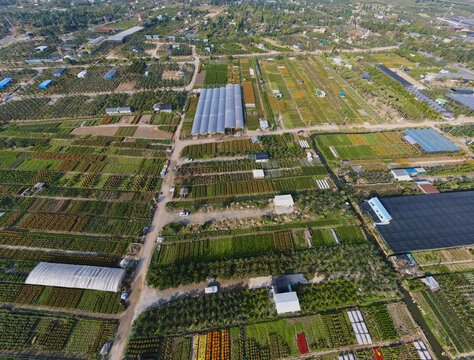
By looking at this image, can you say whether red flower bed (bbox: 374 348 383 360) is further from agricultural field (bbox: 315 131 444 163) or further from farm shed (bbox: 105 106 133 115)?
farm shed (bbox: 105 106 133 115)

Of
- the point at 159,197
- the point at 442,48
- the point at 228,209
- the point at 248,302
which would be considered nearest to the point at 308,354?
the point at 248,302

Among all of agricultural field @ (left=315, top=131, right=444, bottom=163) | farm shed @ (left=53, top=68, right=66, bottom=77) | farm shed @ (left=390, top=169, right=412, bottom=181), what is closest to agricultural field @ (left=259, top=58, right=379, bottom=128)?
agricultural field @ (left=315, top=131, right=444, bottom=163)

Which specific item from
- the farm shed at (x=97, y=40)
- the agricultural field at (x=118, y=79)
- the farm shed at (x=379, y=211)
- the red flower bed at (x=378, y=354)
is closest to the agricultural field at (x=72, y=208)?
the agricultural field at (x=118, y=79)

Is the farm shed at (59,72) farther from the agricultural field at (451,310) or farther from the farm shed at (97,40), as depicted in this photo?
the agricultural field at (451,310)

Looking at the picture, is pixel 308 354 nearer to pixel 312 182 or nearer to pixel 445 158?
pixel 312 182

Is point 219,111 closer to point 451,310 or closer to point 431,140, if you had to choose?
point 431,140
